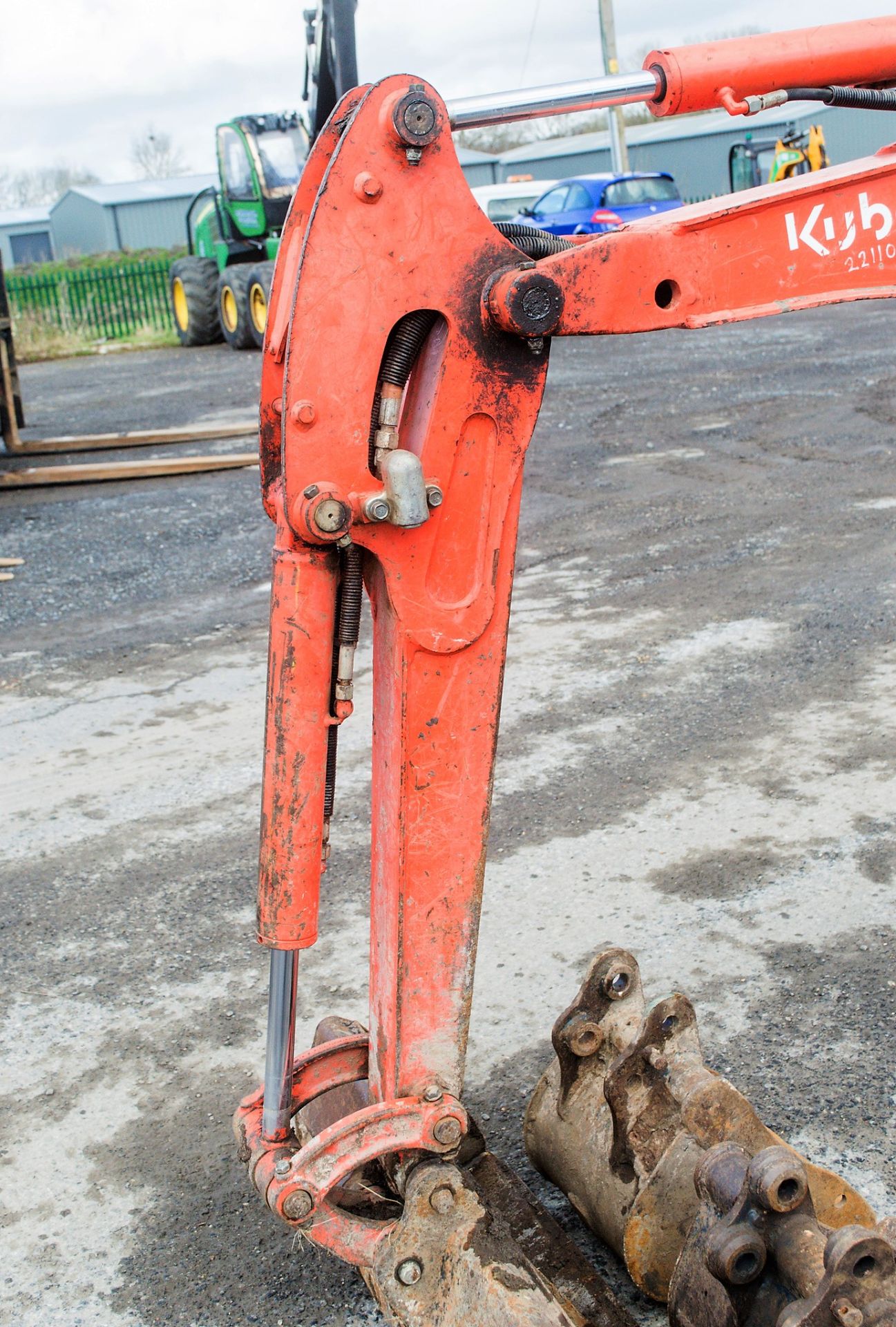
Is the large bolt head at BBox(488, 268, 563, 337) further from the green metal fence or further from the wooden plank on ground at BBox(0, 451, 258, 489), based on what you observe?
the green metal fence

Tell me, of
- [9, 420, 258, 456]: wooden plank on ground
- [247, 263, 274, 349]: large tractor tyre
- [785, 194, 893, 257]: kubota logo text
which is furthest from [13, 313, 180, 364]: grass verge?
[785, 194, 893, 257]: kubota logo text

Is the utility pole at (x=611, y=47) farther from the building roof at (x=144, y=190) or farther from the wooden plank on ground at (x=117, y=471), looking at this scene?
the building roof at (x=144, y=190)

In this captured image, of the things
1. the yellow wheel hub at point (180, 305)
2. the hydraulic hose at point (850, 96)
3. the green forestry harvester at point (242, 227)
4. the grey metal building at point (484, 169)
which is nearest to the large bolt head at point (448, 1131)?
the hydraulic hose at point (850, 96)

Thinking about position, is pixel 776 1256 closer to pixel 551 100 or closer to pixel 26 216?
pixel 551 100

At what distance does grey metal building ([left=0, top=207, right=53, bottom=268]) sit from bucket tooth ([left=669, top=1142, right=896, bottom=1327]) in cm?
6632

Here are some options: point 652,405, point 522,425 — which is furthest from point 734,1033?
point 652,405

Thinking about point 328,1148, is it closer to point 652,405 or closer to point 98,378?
point 652,405

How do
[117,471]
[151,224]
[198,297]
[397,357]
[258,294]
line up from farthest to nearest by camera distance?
[151,224]
[198,297]
[258,294]
[117,471]
[397,357]

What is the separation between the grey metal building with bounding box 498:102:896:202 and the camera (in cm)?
4119

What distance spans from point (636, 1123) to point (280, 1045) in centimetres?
70

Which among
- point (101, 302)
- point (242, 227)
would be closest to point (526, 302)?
point (242, 227)

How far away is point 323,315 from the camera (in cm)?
188

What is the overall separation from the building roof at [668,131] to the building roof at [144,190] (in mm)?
13850

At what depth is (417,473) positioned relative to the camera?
6.29 feet
